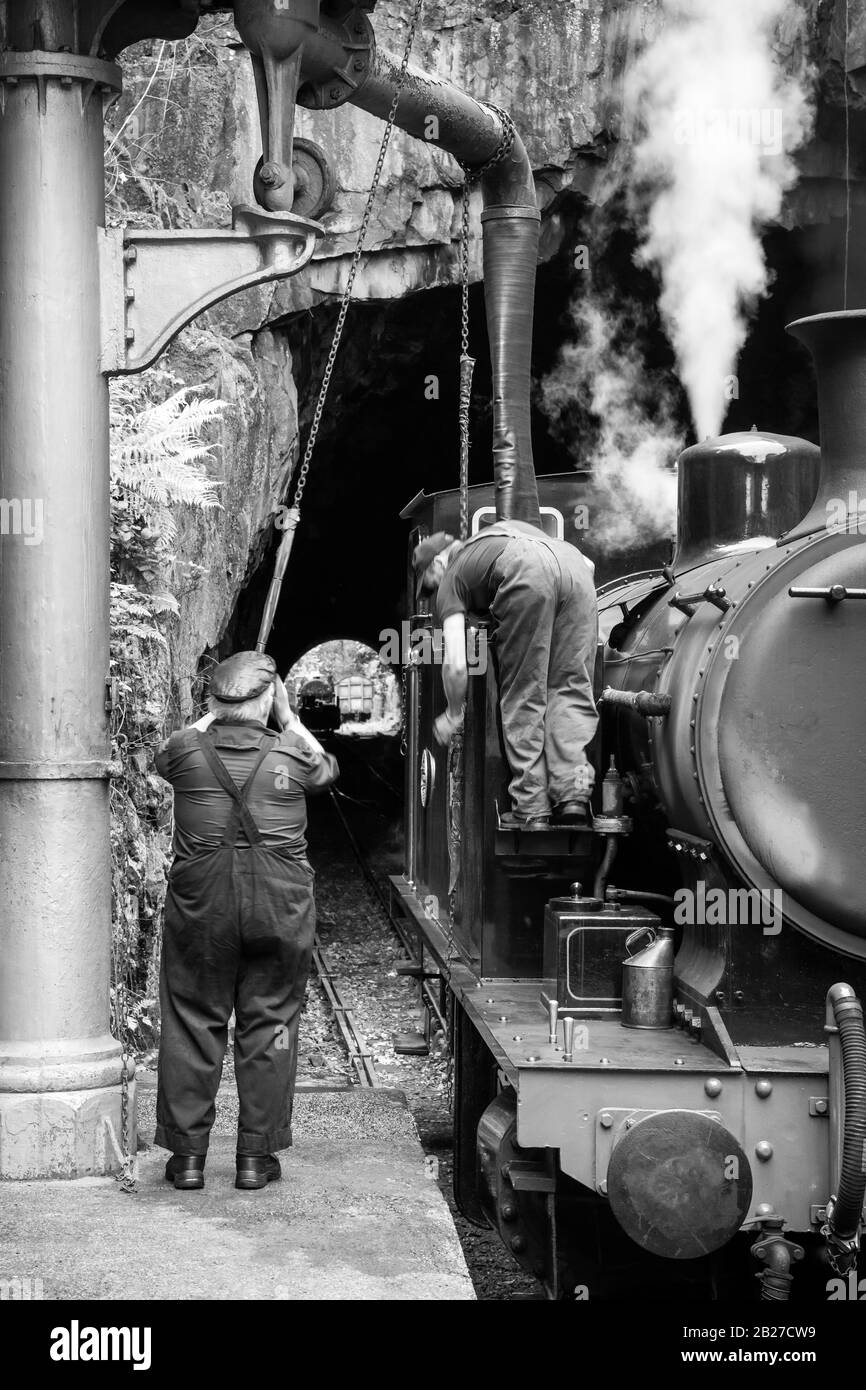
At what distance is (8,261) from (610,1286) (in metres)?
3.75

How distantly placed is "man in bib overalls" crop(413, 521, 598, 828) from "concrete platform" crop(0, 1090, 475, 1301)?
1320 mm

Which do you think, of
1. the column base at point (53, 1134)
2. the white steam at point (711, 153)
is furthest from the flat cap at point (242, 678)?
the white steam at point (711, 153)

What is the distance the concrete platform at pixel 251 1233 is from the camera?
155 inches

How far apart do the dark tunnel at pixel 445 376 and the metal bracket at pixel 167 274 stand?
5.62 meters

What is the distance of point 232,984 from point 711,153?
10.3m

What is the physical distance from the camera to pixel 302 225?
5.14 meters

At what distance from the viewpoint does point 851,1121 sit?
4258mm

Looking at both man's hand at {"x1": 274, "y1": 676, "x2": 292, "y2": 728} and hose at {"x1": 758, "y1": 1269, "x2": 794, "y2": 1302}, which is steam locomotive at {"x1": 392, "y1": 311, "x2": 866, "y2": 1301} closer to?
hose at {"x1": 758, "y1": 1269, "x2": 794, "y2": 1302}

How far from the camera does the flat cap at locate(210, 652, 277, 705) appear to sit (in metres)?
4.86

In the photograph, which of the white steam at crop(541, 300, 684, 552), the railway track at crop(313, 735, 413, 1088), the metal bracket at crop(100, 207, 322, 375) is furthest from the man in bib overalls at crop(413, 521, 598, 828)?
the white steam at crop(541, 300, 684, 552)

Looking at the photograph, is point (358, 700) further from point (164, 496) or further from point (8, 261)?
point (8, 261)

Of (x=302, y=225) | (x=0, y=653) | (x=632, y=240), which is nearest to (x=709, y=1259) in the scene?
(x=0, y=653)

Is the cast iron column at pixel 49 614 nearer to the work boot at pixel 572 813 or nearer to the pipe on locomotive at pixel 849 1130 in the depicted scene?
the work boot at pixel 572 813

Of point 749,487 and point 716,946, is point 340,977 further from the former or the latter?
point 716,946
